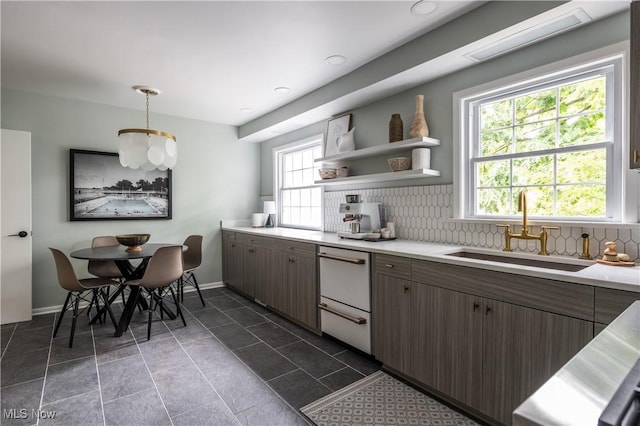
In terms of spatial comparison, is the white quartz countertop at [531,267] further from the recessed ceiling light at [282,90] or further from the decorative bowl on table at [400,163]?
the recessed ceiling light at [282,90]

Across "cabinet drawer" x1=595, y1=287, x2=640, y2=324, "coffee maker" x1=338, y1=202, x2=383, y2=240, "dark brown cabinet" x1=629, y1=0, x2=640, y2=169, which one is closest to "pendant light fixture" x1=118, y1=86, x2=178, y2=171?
"coffee maker" x1=338, y1=202, x2=383, y2=240

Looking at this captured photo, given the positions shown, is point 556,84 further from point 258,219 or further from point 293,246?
point 258,219

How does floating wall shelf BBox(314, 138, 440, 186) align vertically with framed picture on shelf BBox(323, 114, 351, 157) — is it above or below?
below

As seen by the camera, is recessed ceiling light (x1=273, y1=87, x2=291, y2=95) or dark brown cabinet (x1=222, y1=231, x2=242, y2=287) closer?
recessed ceiling light (x1=273, y1=87, x2=291, y2=95)

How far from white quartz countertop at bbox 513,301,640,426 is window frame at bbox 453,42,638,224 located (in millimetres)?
1516

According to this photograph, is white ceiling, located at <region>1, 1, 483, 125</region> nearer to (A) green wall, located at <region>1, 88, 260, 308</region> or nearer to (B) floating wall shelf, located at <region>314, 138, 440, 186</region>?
(A) green wall, located at <region>1, 88, 260, 308</region>

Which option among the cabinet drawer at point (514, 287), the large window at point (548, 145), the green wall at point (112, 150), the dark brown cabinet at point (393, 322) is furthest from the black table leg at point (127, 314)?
the large window at point (548, 145)

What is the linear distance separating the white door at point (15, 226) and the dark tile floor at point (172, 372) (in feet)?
0.88

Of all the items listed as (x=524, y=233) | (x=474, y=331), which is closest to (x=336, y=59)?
(x=524, y=233)

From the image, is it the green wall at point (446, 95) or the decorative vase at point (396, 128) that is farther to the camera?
the decorative vase at point (396, 128)

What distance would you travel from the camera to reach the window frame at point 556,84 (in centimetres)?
187

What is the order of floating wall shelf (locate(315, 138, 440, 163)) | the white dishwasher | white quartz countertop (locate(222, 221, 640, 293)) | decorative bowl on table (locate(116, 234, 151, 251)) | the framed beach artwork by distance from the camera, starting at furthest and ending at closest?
the framed beach artwork, decorative bowl on table (locate(116, 234, 151, 251)), floating wall shelf (locate(315, 138, 440, 163)), the white dishwasher, white quartz countertop (locate(222, 221, 640, 293))

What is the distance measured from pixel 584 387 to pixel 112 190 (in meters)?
4.91

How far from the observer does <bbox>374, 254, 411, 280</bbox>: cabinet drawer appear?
2.29 m
